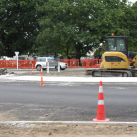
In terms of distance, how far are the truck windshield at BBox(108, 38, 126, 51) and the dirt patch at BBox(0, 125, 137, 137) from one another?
13.9m

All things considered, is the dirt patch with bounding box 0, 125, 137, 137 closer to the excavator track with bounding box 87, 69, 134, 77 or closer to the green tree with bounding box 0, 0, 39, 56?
the excavator track with bounding box 87, 69, 134, 77

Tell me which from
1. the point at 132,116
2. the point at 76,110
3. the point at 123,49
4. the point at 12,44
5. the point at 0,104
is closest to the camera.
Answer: the point at 132,116

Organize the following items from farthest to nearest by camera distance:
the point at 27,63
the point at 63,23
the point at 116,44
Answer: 1. the point at 27,63
2. the point at 63,23
3. the point at 116,44

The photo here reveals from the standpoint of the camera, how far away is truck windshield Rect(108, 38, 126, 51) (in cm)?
1938

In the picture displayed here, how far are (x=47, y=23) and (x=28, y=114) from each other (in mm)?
34152

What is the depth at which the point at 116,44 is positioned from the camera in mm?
19688

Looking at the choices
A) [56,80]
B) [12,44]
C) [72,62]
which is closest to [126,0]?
[72,62]

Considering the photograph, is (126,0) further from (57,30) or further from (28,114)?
(28,114)

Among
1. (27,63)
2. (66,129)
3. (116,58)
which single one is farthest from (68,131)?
(27,63)

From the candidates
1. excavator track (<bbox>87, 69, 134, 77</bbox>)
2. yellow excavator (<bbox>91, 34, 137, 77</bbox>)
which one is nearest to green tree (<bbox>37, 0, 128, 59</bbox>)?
excavator track (<bbox>87, 69, 134, 77</bbox>)

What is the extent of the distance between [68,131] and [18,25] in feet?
139

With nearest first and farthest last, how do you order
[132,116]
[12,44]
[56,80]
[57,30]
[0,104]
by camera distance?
[132,116]
[0,104]
[56,80]
[57,30]
[12,44]

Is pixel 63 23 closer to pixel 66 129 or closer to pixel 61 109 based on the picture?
pixel 61 109

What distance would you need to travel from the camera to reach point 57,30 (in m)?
39.5
